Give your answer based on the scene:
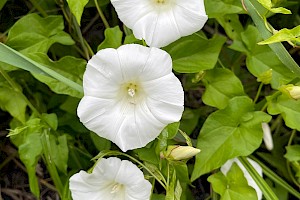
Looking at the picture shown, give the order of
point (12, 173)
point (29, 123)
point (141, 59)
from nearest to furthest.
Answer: point (141, 59) < point (29, 123) < point (12, 173)

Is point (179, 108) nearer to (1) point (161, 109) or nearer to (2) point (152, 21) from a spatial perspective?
(1) point (161, 109)

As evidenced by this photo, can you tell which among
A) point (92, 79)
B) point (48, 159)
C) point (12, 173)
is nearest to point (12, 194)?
point (12, 173)

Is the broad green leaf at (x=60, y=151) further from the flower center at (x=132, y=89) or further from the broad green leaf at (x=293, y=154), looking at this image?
the broad green leaf at (x=293, y=154)

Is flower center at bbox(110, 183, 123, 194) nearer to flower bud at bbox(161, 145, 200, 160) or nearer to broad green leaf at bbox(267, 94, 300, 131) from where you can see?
flower bud at bbox(161, 145, 200, 160)

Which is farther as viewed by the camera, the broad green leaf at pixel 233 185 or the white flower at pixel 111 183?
the broad green leaf at pixel 233 185

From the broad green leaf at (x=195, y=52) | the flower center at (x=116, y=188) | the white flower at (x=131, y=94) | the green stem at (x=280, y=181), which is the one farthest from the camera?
the green stem at (x=280, y=181)

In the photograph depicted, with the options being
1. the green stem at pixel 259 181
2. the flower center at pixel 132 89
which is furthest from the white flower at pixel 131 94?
the green stem at pixel 259 181

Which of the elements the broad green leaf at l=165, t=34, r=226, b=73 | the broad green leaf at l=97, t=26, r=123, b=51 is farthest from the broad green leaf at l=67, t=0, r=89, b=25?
the broad green leaf at l=165, t=34, r=226, b=73

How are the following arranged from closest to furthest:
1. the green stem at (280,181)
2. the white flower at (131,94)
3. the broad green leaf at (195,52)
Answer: the white flower at (131,94) < the broad green leaf at (195,52) < the green stem at (280,181)
